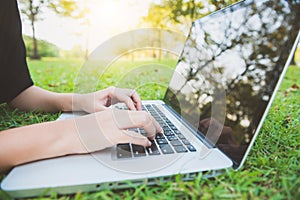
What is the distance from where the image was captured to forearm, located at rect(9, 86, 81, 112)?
1.05 m

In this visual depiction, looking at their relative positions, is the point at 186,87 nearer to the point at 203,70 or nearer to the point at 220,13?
the point at 203,70

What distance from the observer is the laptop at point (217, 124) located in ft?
1.78

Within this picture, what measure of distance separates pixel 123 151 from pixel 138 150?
0.14 feet

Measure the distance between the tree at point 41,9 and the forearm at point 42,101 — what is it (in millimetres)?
1985

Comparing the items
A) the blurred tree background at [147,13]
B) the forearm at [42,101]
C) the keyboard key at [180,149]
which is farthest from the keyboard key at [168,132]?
the blurred tree background at [147,13]

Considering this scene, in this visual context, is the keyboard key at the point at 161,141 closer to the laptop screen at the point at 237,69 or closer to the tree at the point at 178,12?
the laptop screen at the point at 237,69

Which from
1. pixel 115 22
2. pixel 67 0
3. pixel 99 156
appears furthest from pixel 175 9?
pixel 99 156

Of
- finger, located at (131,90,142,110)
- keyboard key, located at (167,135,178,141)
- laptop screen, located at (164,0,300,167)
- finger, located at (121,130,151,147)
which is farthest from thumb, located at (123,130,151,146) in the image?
finger, located at (131,90,142,110)

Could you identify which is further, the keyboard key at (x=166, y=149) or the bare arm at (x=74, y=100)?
the bare arm at (x=74, y=100)

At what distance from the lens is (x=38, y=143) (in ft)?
2.01

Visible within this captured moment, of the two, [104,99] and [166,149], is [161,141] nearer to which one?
[166,149]

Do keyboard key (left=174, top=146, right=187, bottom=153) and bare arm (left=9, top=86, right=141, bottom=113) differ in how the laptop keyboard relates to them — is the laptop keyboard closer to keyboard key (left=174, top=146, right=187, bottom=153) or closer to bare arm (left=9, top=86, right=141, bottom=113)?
keyboard key (left=174, top=146, right=187, bottom=153)

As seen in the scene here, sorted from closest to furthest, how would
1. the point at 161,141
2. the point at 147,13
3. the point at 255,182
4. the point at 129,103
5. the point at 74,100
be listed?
the point at 255,182
the point at 161,141
the point at 129,103
the point at 74,100
the point at 147,13

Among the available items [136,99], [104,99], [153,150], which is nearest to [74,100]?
[104,99]
